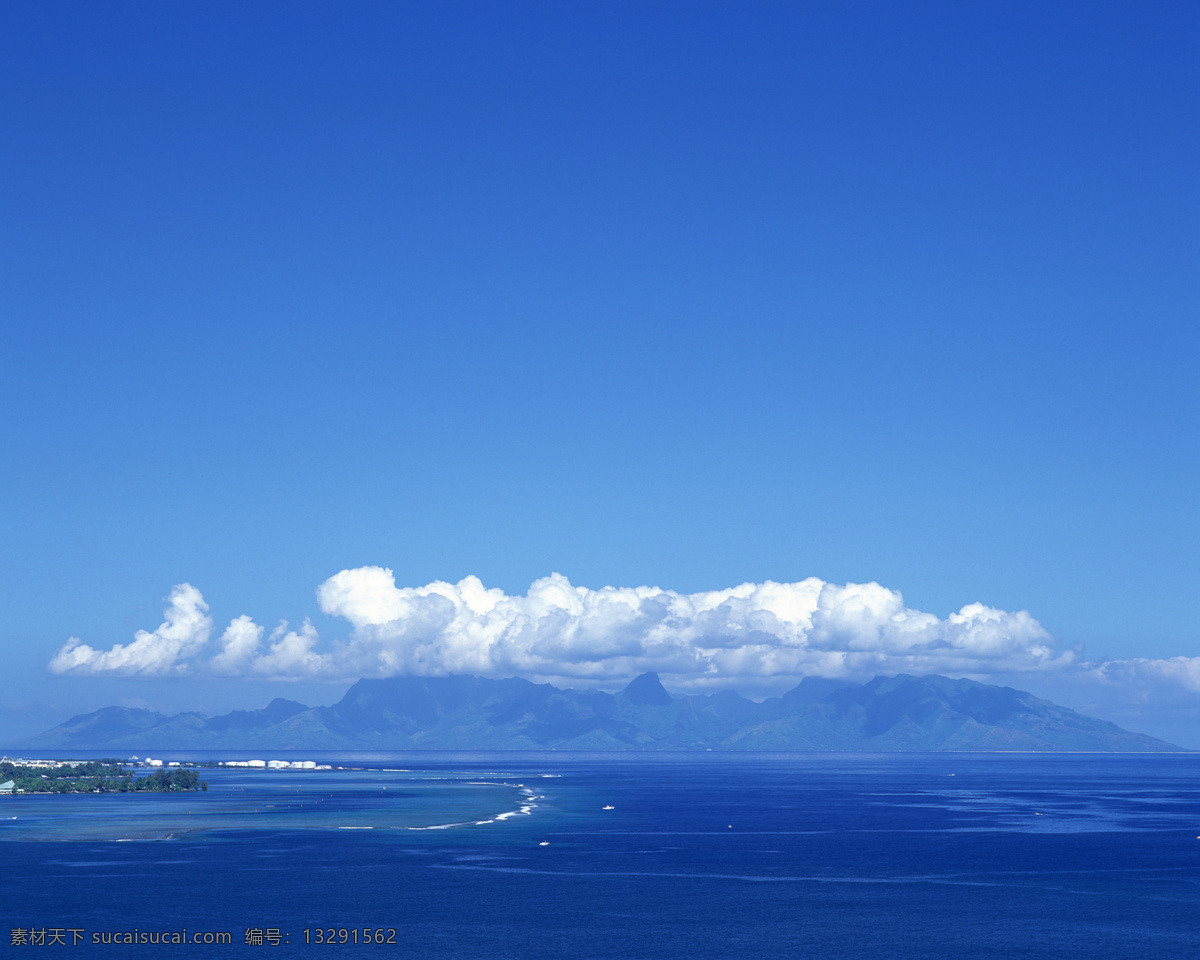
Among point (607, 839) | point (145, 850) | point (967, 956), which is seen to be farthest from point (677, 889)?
point (145, 850)

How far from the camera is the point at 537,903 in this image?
128000 millimetres

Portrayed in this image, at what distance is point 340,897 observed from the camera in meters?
130

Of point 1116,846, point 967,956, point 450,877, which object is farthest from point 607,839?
point 967,956

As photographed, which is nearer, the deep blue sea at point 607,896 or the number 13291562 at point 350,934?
the deep blue sea at point 607,896

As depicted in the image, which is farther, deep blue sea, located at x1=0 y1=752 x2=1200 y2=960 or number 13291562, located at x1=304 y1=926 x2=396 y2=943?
number 13291562, located at x1=304 y1=926 x2=396 y2=943

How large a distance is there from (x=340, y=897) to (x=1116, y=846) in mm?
120015

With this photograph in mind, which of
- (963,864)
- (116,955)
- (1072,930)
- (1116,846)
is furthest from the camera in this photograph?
(1116,846)

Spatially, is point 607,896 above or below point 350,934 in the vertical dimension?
below

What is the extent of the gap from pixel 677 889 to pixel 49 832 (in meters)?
112

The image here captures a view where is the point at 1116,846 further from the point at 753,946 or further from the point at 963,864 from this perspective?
the point at 753,946

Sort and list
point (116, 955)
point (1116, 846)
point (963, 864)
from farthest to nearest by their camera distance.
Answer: point (1116, 846)
point (963, 864)
point (116, 955)

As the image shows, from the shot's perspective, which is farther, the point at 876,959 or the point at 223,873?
the point at 223,873

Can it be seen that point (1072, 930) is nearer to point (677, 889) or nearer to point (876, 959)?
point (876, 959)

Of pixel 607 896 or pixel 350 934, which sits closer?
pixel 350 934
